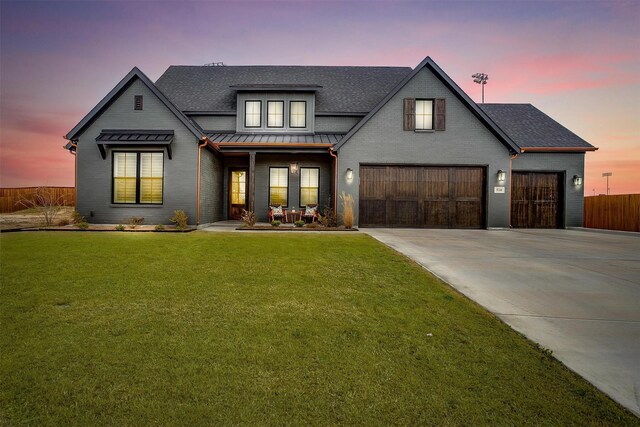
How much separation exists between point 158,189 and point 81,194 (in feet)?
10.5

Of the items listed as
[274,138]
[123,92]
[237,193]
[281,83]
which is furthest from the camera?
[281,83]

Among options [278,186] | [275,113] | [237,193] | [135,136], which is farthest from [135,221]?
[275,113]

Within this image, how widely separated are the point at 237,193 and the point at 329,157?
5.25m

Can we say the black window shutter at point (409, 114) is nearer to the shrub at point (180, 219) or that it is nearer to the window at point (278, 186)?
the window at point (278, 186)

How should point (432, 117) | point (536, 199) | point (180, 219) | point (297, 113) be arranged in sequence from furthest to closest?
point (297, 113) → point (536, 199) → point (432, 117) → point (180, 219)

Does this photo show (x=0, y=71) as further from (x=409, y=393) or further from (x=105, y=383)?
(x=409, y=393)

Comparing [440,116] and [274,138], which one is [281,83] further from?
[440,116]

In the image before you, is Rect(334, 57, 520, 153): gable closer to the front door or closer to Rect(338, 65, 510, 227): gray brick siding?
Rect(338, 65, 510, 227): gray brick siding

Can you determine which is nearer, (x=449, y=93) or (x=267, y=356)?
(x=267, y=356)

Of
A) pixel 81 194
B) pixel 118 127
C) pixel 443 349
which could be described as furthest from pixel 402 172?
pixel 81 194

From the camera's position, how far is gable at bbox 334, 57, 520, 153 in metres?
13.0

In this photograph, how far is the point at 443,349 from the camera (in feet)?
8.48

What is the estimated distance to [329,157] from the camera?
14.9m

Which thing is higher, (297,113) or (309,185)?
(297,113)
